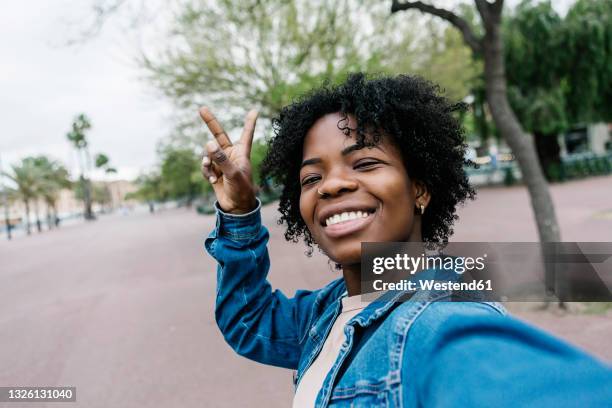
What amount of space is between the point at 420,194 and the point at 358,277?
33cm

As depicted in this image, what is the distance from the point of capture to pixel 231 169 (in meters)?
1.39

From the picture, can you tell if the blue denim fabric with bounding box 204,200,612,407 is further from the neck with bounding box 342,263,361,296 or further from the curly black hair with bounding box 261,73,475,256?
the curly black hair with bounding box 261,73,475,256

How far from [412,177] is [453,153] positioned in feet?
0.76

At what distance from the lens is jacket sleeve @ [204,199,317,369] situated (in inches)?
58.4

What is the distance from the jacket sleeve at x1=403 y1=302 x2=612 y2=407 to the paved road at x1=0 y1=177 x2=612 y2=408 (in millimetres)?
2857

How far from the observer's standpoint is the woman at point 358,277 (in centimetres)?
70

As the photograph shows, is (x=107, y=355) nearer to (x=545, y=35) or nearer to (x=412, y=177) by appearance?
(x=412, y=177)

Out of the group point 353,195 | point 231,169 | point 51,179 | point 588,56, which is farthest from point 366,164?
point 51,179

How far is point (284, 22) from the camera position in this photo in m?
9.90

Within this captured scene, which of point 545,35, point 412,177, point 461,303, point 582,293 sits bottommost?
point 582,293

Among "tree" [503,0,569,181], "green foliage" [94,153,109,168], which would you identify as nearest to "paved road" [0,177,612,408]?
"tree" [503,0,569,181]

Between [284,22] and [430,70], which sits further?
[430,70]

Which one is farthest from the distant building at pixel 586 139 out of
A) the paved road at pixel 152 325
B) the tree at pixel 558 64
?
the paved road at pixel 152 325

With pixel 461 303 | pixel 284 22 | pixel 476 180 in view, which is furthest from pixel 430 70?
pixel 476 180
